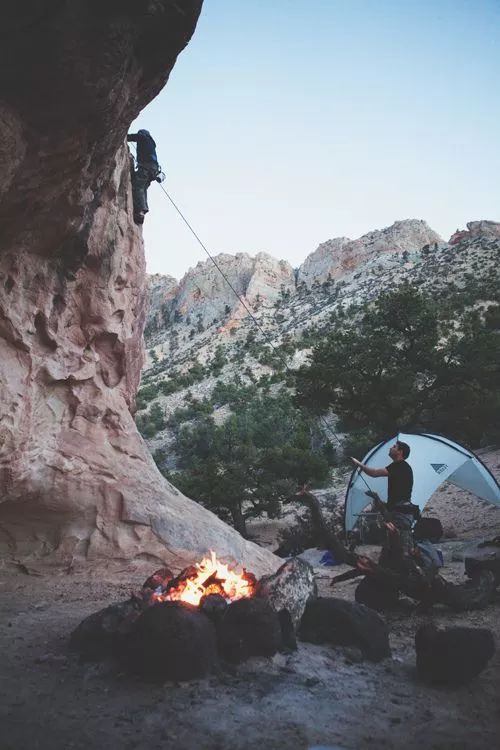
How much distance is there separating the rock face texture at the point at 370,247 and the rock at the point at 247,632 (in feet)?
209

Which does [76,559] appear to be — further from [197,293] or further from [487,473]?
[197,293]

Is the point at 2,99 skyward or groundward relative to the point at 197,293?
groundward

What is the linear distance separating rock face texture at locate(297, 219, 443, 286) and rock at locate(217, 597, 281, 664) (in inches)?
2513

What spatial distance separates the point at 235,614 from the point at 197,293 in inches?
2891

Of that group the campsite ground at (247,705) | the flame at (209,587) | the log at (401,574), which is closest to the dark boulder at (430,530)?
the log at (401,574)

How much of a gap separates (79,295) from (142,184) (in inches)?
97.3

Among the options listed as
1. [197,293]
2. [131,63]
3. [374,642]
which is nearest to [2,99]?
[131,63]

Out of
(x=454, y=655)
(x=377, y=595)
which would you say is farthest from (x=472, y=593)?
(x=454, y=655)

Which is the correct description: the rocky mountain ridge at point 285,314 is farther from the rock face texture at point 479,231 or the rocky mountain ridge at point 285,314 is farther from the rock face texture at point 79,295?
the rock face texture at point 79,295

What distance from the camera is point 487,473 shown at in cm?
1033

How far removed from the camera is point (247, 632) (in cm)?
376

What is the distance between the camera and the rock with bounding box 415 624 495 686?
135 inches

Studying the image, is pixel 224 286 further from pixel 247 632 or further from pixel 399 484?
pixel 247 632

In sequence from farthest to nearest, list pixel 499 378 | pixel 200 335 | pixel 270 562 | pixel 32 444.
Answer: pixel 200 335, pixel 499 378, pixel 270 562, pixel 32 444
